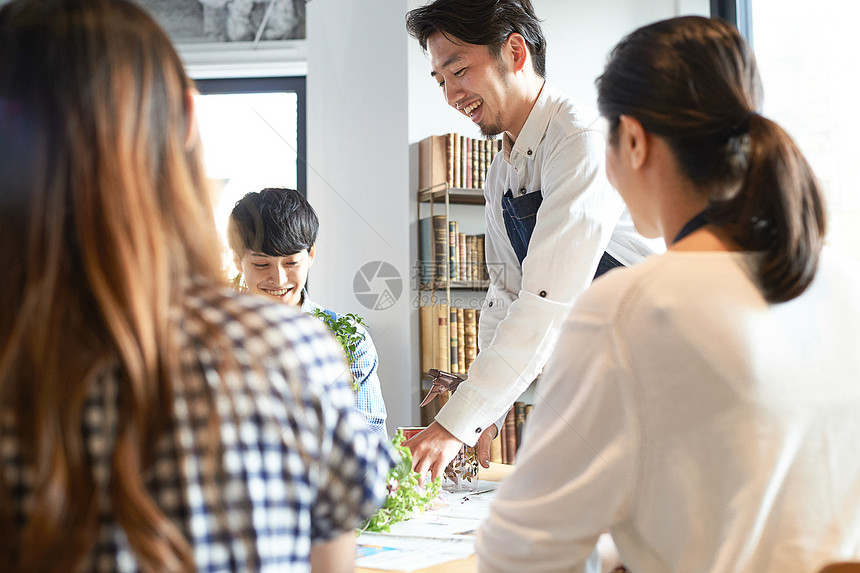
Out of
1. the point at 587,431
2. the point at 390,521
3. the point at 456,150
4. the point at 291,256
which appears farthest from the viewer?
the point at 456,150

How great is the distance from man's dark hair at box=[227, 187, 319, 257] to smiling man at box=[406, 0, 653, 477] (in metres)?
0.38

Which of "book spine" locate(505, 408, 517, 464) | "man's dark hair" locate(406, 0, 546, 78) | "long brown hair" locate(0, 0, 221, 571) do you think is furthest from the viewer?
"book spine" locate(505, 408, 517, 464)

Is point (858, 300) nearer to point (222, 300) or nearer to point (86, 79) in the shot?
point (222, 300)

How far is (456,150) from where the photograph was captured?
2.96 m

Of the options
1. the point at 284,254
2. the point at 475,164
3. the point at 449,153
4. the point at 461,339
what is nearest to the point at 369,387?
the point at 284,254

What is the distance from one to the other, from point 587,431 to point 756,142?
30 centimetres

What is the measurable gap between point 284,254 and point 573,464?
0.51 m

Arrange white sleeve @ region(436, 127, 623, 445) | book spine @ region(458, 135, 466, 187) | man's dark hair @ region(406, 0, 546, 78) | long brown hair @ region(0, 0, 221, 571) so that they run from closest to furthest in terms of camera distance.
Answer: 1. long brown hair @ region(0, 0, 221, 571)
2. white sleeve @ region(436, 127, 623, 445)
3. man's dark hair @ region(406, 0, 546, 78)
4. book spine @ region(458, 135, 466, 187)

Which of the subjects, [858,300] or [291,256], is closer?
[858,300]

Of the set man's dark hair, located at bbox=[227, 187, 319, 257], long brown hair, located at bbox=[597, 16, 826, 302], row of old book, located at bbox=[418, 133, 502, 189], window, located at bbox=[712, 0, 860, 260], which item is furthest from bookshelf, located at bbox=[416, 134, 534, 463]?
long brown hair, located at bbox=[597, 16, 826, 302]

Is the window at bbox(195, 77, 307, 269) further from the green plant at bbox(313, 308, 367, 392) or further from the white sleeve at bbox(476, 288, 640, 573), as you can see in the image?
the white sleeve at bbox(476, 288, 640, 573)

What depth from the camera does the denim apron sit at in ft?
4.88

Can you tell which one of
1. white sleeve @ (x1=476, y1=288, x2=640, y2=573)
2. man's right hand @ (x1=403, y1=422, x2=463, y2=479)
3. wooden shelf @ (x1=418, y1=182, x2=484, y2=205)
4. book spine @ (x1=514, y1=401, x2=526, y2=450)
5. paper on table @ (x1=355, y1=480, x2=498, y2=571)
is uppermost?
wooden shelf @ (x1=418, y1=182, x2=484, y2=205)

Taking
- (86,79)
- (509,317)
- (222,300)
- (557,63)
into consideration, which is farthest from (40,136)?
(557,63)
